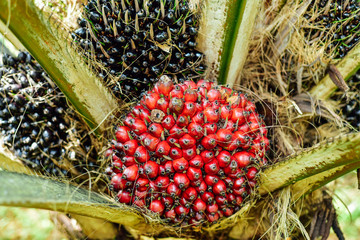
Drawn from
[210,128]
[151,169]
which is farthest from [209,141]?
[151,169]

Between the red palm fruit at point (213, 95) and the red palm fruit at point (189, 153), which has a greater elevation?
the red palm fruit at point (213, 95)

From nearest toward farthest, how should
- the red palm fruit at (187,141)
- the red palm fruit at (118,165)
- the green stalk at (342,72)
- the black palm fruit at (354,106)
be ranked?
the red palm fruit at (187,141)
the red palm fruit at (118,165)
the green stalk at (342,72)
the black palm fruit at (354,106)

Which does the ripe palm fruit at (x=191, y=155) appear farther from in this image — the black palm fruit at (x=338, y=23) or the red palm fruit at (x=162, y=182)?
the black palm fruit at (x=338, y=23)

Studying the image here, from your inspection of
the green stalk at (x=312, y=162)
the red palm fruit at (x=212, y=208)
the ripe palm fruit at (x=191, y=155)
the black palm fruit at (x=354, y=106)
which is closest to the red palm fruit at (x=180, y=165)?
the ripe palm fruit at (x=191, y=155)

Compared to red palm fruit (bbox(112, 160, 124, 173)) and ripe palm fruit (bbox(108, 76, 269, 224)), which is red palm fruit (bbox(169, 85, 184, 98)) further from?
red palm fruit (bbox(112, 160, 124, 173))

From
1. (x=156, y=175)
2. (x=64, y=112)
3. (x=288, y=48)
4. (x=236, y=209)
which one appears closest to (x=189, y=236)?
(x=236, y=209)

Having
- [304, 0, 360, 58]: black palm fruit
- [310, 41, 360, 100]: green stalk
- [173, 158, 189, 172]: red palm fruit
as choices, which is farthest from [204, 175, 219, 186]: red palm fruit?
[304, 0, 360, 58]: black palm fruit

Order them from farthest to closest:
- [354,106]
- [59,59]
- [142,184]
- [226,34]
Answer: [354,106] → [226,34] → [142,184] → [59,59]

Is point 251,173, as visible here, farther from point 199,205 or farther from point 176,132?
point 176,132
